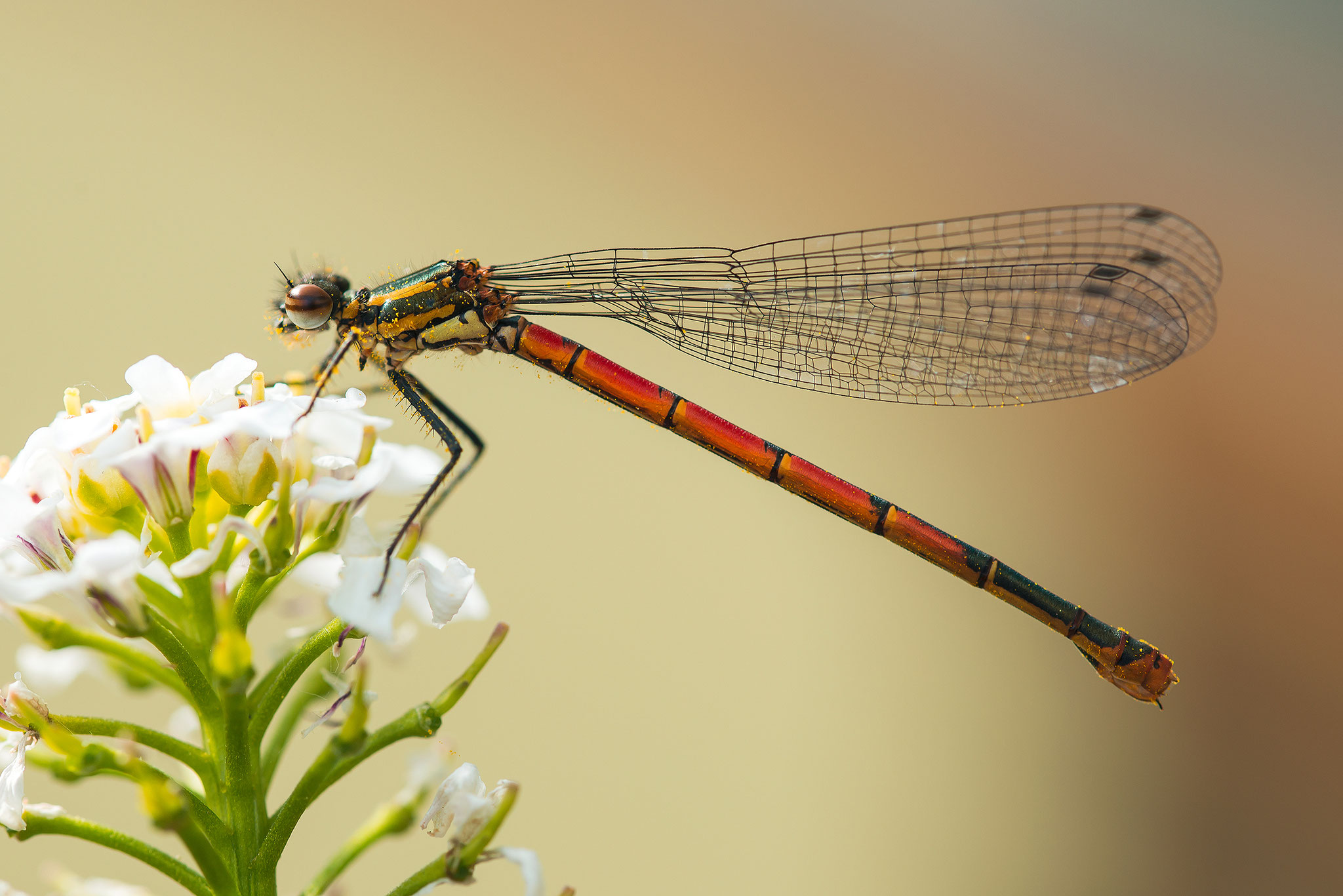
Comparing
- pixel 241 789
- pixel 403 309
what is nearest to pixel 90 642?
pixel 241 789

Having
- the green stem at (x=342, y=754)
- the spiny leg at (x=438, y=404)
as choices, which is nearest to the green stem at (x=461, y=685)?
the green stem at (x=342, y=754)

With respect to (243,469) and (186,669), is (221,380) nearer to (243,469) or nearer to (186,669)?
(243,469)

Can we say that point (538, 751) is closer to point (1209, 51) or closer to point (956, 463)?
point (956, 463)

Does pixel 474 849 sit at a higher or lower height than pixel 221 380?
lower

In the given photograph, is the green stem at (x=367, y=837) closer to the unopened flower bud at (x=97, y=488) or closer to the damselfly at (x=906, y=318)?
the unopened flower bud at (x=97, y=488)

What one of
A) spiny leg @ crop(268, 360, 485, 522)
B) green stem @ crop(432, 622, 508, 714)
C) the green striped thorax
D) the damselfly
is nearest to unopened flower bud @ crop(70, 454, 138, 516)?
green stem @ crop(432, 622, 508, 714)

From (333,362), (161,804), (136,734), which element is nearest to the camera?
(161,804)

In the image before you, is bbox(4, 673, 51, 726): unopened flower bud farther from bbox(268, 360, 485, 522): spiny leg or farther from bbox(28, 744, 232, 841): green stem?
bbox(268, 360, 485, 522): spiny leg
